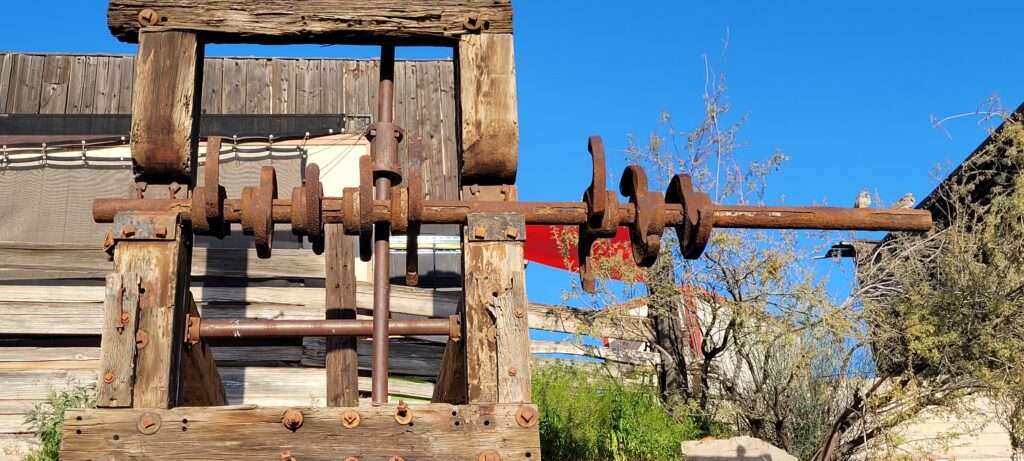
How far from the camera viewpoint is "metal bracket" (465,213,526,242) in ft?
10.5

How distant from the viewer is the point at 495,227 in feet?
10.6

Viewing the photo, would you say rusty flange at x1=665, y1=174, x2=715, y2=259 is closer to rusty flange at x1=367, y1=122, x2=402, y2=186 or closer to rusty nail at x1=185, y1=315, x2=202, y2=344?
rusty flange at x1=367, y1=122, x2=402, y2=186

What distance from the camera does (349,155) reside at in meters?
9.97

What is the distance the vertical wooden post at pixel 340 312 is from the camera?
5887 mm

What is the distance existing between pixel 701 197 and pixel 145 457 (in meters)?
2.04

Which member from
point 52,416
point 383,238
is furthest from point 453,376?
point 52,416

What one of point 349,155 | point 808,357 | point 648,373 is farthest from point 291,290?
point 808,357

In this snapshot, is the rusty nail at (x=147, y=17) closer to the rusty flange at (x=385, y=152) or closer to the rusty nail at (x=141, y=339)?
the rusty flange at (x=385, y=152)

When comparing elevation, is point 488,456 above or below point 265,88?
below

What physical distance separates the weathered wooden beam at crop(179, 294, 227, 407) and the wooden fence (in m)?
3.63

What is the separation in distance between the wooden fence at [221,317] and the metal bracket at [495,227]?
4.43 meters

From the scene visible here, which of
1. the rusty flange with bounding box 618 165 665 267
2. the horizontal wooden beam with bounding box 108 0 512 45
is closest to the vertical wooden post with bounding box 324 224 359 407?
the horizontal wooden beam with bounding box 108 0 512 45

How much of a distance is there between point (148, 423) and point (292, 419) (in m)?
0.44

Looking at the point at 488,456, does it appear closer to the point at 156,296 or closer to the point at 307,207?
the point at 307,207
